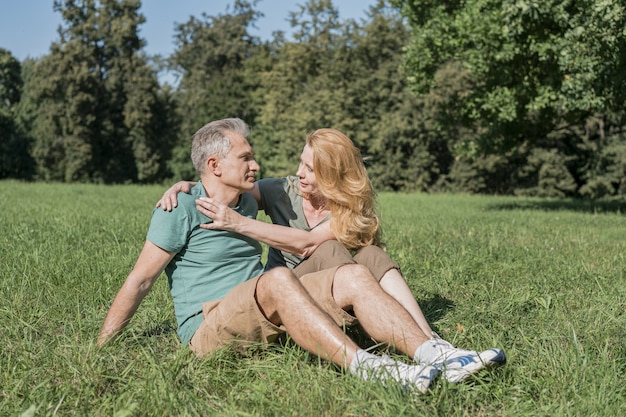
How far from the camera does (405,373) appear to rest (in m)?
3.34

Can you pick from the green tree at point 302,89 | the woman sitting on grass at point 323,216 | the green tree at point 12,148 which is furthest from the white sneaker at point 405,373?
the green tree at point 12,148

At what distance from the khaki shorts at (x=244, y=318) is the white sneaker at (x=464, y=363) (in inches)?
24.2

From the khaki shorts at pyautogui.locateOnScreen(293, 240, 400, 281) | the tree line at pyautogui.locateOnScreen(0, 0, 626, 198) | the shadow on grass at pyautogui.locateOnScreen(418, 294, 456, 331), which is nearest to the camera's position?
the khaki shorts at pyautogui.locateOnScreen(293, 240, 400, 281)

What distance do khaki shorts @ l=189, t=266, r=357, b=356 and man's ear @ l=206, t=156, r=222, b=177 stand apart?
694 mm

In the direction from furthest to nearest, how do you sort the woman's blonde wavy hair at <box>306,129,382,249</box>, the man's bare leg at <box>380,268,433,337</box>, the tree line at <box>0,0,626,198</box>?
the tree line at <box>0,0,626,198</box> < the woman's blonde wavy hair at <box>306,129,382,249</box> < the man's bare leg at <box>380,268,433,337</box>

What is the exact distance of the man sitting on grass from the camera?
3568mm

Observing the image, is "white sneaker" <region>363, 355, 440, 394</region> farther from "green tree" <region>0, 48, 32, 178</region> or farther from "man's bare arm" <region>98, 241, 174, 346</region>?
"green tree" <region>0, 48, 32, 178</region>

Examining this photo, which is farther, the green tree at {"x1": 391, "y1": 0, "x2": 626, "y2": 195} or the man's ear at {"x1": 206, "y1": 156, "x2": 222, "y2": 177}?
the green tree at {"x1": 391, "y1": 0, "x2": 626, "y2": 195}

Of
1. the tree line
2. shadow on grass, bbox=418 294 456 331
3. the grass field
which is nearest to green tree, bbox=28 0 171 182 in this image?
the tree line

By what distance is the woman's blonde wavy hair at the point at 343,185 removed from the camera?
4.58 m

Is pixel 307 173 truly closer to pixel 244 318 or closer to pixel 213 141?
pixel 213 141

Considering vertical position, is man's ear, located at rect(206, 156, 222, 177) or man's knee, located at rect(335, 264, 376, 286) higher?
man's ear, located at rect(206, 156, 222, 177)

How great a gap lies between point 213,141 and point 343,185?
0.90 meters

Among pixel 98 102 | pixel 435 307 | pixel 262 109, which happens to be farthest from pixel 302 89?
pixel 435 307
